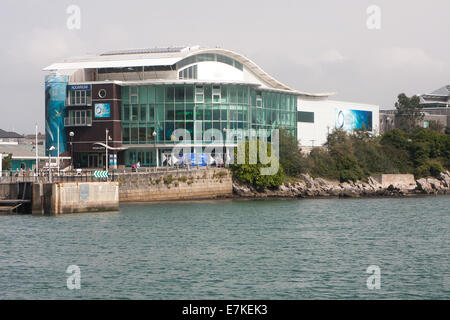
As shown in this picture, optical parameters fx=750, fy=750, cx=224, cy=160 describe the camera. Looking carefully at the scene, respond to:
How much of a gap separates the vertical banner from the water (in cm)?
2572

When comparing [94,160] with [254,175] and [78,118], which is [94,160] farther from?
[254,175]

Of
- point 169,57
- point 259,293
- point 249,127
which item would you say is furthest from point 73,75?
point 259,293

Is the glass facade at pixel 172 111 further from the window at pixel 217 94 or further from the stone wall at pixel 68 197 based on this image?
the stone wall at pixel 68 197

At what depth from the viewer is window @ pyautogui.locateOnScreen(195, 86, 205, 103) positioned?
91000 millimetres

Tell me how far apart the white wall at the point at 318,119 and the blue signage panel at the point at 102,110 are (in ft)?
103

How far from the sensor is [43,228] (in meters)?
53.3

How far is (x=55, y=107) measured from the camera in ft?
300

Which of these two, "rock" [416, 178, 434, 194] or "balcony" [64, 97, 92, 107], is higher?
"balcony" [64, 97, 92, 107]

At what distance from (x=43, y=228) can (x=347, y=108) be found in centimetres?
7870

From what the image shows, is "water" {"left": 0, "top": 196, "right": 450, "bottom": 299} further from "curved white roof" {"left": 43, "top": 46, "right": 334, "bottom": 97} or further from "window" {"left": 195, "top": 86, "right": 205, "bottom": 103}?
"curved white roof" {"left": 43, "top": 46, "right": 334, "bottom": 97}

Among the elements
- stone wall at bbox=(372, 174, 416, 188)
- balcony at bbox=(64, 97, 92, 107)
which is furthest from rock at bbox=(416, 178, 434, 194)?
balcony at bbox=(64, 97, 92, 107)

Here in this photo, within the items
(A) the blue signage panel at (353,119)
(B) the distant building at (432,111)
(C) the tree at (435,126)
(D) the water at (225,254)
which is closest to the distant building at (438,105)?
(B) the distant building at (432,111)

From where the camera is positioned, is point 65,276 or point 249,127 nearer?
point 65,276
